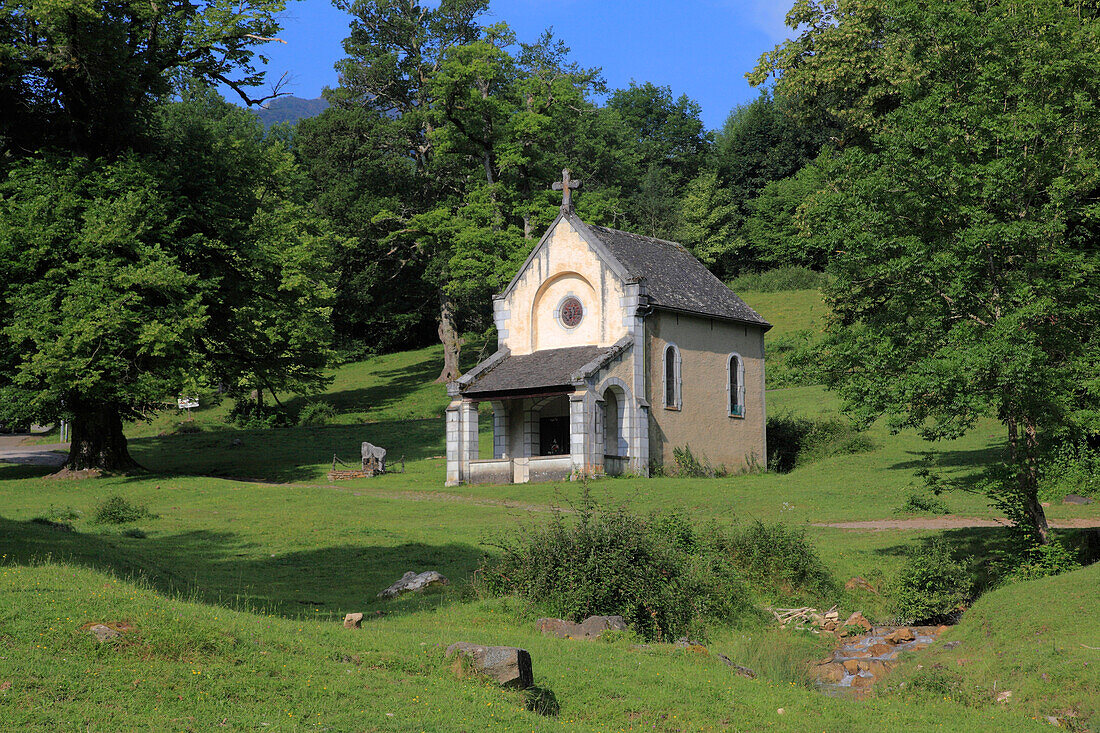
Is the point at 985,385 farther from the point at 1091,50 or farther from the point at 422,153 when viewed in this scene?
the point at 422,153

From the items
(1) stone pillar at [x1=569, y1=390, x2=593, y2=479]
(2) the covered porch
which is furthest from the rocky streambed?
(2) the covered porch

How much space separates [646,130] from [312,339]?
6478 centimetres

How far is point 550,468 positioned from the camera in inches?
1457

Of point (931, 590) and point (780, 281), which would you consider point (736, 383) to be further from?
point (780, 281)

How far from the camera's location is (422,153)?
69.6m

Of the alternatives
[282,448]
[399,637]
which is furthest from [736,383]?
[399,637]

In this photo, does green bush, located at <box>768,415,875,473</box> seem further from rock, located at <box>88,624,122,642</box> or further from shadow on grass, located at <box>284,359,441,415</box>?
rock, located at <box>88,624,122,642</box>

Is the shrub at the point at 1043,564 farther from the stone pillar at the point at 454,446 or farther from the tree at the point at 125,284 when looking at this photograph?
the tree at the point at 125,284

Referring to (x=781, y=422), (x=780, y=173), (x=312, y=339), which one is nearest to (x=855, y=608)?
(x=781, y=422)

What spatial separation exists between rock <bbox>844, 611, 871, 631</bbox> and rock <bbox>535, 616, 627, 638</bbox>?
4.75m

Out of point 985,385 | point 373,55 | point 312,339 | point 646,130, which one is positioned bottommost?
point 985,385

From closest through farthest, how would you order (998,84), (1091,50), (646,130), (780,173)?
→ (998,84), (1091,50), (780,173), (646,130)

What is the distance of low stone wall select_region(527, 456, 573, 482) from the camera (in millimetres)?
36594

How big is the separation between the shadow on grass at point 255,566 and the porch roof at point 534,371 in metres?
14.8
